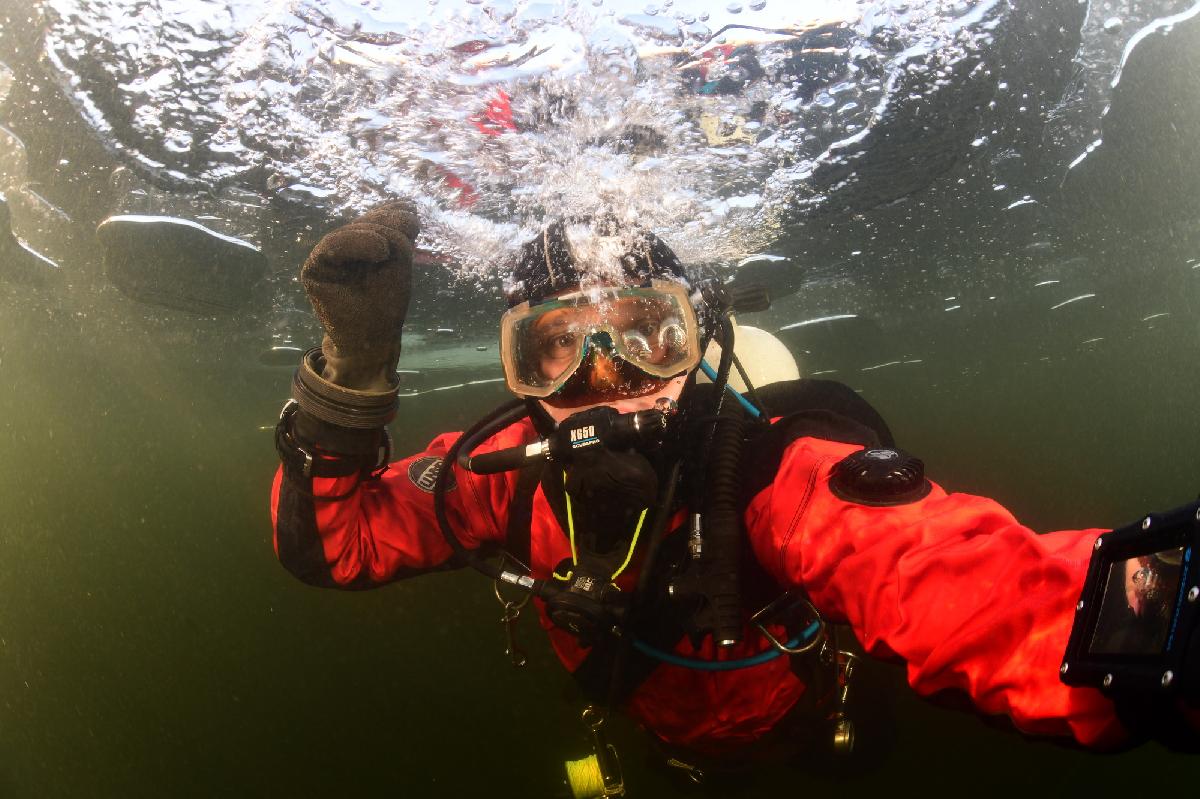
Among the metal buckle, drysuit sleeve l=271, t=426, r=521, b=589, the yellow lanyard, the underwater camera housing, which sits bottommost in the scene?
drysuit sleeve l=271, t=426, r=521, b=589

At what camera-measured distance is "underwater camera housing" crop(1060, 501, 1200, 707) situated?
102 centimetres

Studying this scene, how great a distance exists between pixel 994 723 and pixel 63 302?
17.7 metres

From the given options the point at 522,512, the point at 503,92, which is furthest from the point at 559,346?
the point at 503,92

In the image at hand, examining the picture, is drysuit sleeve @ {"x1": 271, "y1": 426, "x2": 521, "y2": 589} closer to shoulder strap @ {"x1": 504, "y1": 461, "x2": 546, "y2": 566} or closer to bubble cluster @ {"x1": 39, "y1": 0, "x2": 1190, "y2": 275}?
shoulder strap @ {"x1": 504, "y1": 461, "x2": 546, "y2": 566}

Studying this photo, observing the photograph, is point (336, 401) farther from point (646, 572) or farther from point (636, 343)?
point (646, 572)

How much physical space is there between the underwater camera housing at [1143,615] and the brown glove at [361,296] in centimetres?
297

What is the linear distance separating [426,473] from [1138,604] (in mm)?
3571

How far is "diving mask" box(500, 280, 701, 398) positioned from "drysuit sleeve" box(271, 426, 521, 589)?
836 mm

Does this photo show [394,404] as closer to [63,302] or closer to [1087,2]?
[1087,2]

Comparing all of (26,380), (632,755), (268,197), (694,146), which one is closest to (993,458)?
(632,755)

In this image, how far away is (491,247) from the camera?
7984 mm

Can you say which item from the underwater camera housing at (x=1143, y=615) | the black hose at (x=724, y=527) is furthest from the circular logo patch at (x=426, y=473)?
the underwater camera housing at (x=1143, y=615)

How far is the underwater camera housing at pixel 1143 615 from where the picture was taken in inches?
40.3

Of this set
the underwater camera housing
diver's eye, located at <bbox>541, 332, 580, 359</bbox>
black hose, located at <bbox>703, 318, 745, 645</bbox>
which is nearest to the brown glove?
diver's eye, located at <bbox>541, 332, 580, 359</bbox>
